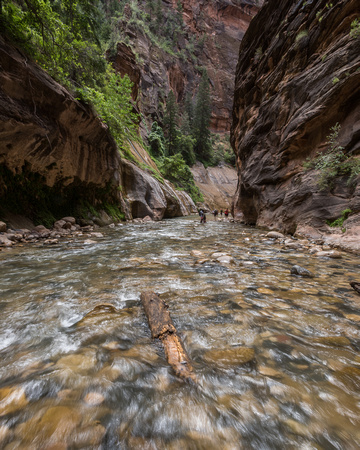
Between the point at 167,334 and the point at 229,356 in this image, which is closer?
the point at 229,356

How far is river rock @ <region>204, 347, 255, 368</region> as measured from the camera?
1.47 m

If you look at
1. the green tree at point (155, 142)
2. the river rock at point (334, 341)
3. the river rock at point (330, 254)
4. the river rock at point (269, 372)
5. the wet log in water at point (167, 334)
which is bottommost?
the river rock at point (330, 254)

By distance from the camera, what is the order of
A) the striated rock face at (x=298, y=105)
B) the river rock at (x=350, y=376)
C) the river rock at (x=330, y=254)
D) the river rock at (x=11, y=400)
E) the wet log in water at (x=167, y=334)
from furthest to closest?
1. the striated rock face at (x=298, y=105)
2. the river rock at (x=330, y=254)
3. the wet log in water at (x=167, y=334)
4. the river rock at (x=350, y=376)
5. the river rock at (x=11, y=400)

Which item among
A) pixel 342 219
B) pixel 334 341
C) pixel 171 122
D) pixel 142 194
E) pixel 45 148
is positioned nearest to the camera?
pixel 334 341

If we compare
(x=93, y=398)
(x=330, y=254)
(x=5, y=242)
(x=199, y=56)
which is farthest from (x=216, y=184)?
(x=199, y=56)

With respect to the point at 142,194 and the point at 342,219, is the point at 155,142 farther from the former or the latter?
the point at 342,219

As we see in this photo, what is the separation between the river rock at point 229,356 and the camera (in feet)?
4.81

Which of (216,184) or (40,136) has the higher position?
(216,184)

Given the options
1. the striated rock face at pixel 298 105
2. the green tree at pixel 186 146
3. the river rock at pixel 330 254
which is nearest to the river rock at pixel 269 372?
the river rock at pixel 330 254

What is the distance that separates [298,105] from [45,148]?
429 inches

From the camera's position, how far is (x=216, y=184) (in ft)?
127

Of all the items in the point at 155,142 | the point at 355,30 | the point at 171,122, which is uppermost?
the point at 171,122

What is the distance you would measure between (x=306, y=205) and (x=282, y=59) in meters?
9.09

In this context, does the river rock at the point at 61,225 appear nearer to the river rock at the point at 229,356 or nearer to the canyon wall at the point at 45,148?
the canyon wall at the point at 45,148
